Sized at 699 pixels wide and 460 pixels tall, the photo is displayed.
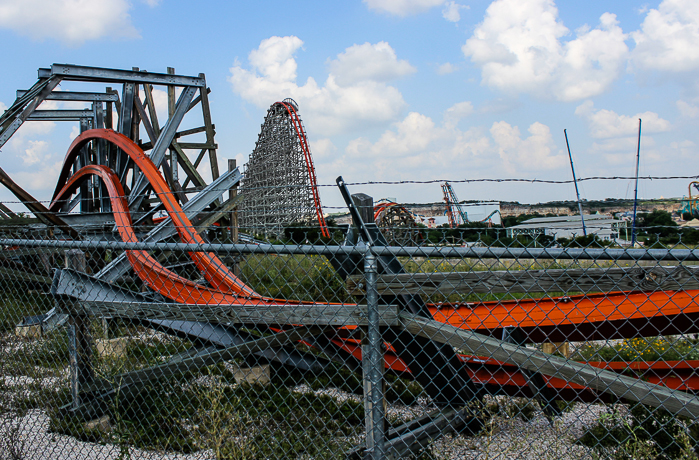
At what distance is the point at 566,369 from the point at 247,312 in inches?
62.5

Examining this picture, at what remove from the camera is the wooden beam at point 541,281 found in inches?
75.6

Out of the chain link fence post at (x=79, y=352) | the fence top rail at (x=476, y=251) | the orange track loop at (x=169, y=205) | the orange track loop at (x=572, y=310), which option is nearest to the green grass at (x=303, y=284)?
the orange track loop at (x=169, y=205)

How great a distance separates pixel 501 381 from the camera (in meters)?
3.21

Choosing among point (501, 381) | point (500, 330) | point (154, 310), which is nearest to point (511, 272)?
point (500, 330)

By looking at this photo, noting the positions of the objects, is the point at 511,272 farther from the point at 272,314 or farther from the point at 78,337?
the point at 78,337

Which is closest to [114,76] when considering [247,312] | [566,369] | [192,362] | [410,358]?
[192,362]

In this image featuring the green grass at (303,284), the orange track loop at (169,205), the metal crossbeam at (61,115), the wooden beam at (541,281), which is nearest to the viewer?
the wooden beam at (541,281)

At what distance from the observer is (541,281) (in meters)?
2.07

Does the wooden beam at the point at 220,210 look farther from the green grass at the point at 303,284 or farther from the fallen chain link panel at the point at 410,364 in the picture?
the fallen chain link panel at the point at 410,364

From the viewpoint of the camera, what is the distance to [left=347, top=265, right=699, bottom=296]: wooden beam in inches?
75.6

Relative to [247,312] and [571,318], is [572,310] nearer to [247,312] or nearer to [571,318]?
[571,318]

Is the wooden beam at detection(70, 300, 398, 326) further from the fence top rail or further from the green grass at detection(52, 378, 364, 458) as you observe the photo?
the green grass at detection(52, 378, 364, 458)

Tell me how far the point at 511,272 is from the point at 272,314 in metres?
1.19

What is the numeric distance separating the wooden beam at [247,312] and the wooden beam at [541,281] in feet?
0.40
